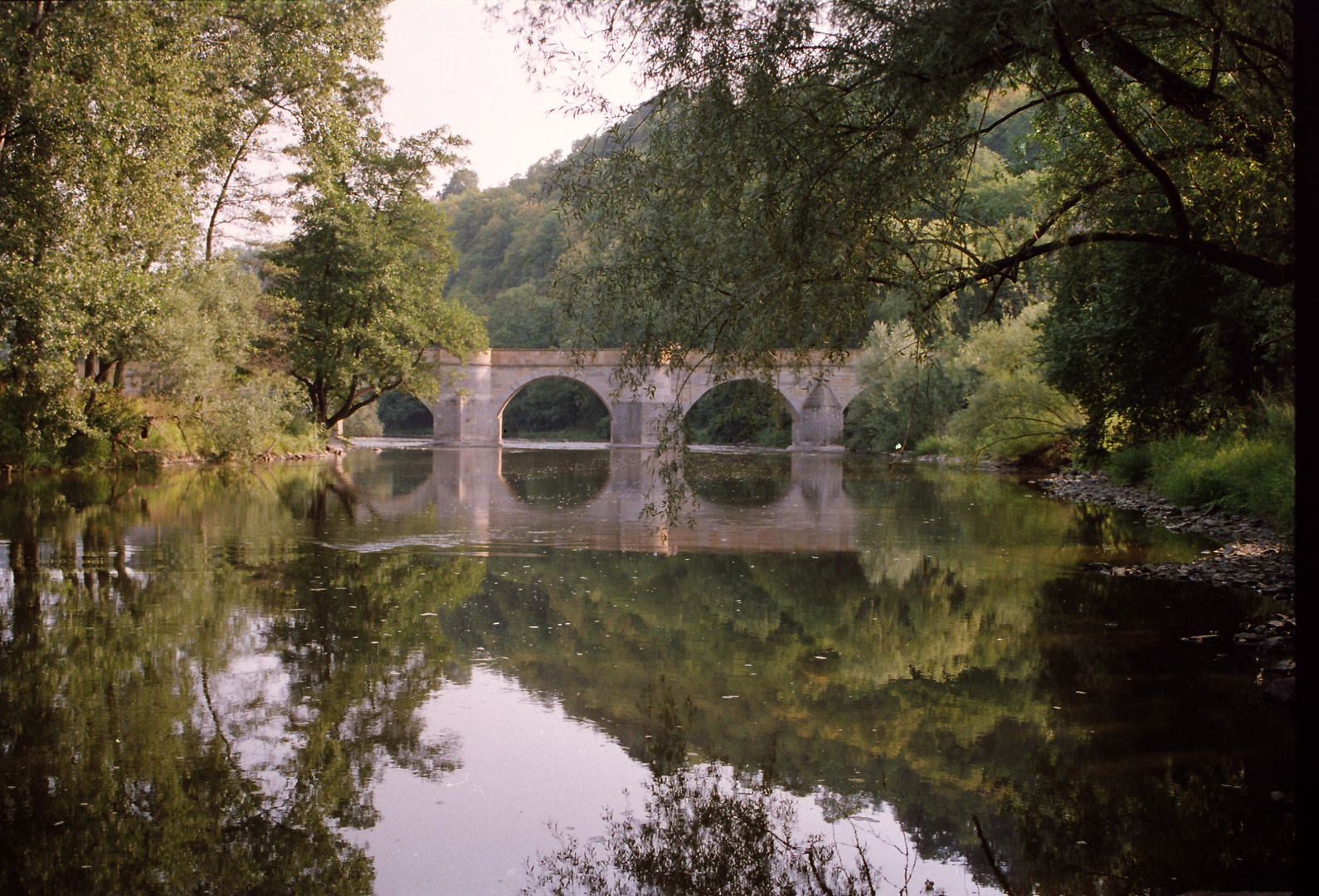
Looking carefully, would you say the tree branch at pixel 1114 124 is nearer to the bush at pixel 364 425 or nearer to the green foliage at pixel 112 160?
the green foliage at pixel 112 160

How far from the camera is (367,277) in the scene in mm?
28609

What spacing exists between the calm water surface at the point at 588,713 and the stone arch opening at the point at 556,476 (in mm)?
6867

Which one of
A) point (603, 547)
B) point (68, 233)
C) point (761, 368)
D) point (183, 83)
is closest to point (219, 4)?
point (183, 83)

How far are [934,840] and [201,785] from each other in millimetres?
2676

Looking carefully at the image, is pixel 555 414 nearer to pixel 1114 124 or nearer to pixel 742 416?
pixel 742 416

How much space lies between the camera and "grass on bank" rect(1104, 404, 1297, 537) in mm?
11266

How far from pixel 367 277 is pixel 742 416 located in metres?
23.8

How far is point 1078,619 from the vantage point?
7.71 meters

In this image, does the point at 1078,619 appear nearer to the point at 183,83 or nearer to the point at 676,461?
the point at 676,461

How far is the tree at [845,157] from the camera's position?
5.38 m

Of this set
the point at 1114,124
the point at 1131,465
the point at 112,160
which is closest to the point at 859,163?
the point at 1114,124

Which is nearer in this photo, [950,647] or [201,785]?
[201,785]

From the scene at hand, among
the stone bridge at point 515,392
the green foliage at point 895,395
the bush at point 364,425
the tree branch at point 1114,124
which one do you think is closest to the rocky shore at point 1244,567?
the tree branch at point 1114,124

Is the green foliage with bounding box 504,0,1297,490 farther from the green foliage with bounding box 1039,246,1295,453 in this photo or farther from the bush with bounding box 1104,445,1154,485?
the bush with bounding box 1104,445,1154,485
